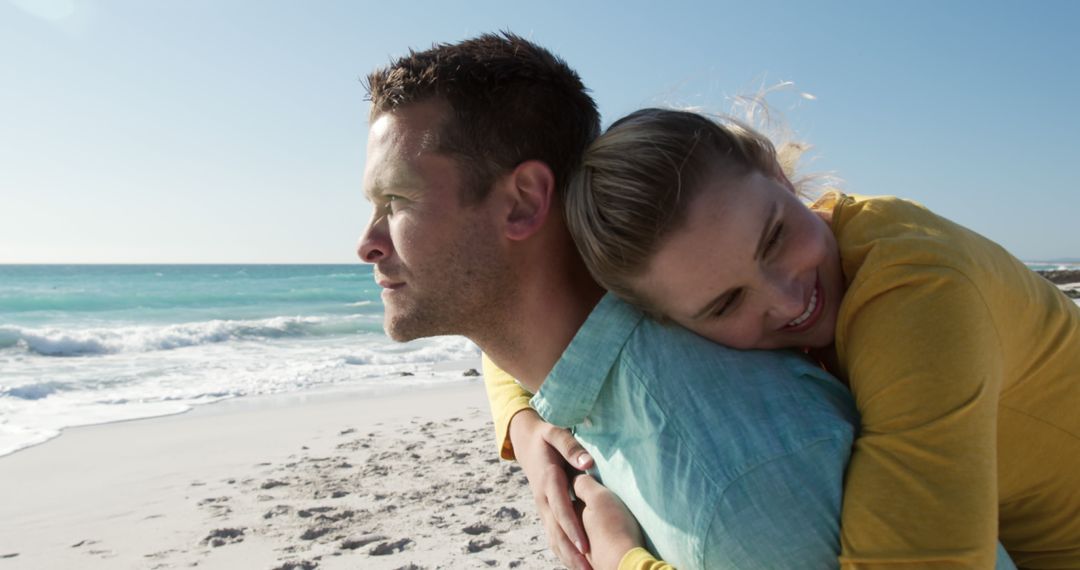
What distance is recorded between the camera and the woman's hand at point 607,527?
1885 millimetres

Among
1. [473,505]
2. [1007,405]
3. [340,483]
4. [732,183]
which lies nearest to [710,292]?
[732,183]

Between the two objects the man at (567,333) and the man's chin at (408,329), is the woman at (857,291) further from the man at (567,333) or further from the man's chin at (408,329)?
the man's chin at (408,329)

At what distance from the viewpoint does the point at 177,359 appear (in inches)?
666

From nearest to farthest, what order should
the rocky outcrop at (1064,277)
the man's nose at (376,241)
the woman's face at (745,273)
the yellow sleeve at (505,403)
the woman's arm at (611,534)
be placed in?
the woman's arm at (611,534), the woman's face at (745,273), the man's nose at (376,241), the yellow sleeve at (505,403), the rocky outcrop at (1064,277)

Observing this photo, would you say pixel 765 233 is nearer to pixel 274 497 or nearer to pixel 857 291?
pixel 857 291

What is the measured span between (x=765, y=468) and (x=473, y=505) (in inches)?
160

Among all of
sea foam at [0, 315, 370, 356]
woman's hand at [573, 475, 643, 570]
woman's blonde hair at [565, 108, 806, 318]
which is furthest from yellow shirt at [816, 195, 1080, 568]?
sea foam at [0, 315, 370, 356]

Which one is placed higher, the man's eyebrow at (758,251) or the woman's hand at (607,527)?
the man's eyebrow at (758,251)

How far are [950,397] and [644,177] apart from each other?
0.83m

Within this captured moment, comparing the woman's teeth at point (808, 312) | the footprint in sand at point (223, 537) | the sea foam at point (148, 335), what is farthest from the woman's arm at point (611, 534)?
the sea foam at point (148, 335)

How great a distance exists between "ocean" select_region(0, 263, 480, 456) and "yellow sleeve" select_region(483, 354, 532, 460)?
6898 mm

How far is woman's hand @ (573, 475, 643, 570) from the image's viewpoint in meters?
1.88

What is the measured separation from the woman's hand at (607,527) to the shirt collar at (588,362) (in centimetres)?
23

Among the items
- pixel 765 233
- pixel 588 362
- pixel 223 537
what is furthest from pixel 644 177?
pixel 223 537
